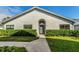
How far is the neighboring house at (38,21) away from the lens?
9.45m

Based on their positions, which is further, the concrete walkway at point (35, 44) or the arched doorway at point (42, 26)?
the arched doorway at point (42, 26)

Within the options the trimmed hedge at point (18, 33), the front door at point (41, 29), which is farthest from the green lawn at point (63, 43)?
the trimmed hedge at point (18, 33)

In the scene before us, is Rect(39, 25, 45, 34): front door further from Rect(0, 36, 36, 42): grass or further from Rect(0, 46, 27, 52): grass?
Rect(0, 46, 27, 52): grass

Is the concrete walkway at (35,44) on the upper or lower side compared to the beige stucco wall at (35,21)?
lower

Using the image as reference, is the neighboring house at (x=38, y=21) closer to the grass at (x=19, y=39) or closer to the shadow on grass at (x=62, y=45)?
the grass at (x=19, y=39)

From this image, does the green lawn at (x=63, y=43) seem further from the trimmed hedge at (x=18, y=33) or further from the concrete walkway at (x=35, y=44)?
the trimmed hedge at (x=18, y=33)

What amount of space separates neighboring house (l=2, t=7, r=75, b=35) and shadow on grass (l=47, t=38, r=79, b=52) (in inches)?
21.9

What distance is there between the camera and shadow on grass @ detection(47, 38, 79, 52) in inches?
360

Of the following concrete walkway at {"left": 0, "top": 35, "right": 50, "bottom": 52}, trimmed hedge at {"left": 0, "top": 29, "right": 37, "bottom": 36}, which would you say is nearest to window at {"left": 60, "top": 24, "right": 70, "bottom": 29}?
concrete walkway at {"left": 0, "top": 35, "right": 50, "bottom": 52}

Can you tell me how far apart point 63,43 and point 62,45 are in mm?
120

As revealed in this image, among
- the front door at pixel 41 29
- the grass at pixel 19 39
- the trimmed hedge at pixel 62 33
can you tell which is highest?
the front door at pixel 41 29
